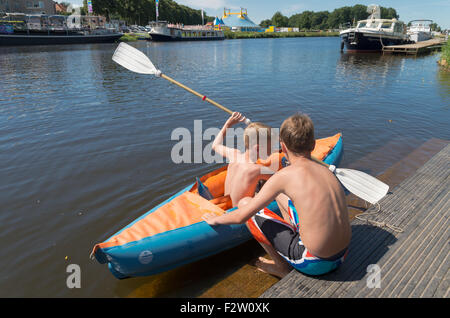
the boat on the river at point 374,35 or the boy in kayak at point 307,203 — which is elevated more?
the boat on the river at point 374,35

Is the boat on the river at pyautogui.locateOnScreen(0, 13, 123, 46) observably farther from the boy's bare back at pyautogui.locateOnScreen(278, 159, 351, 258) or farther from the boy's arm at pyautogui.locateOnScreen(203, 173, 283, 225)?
the boy's bare back at pyautogui.locateOnScreen(278, 159, 351, 258)

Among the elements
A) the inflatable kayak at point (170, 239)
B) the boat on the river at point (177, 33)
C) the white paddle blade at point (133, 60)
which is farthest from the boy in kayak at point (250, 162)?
the boat on the river at point (177, 33)

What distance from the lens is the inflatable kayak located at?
2982mm

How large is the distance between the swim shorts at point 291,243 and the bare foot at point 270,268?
342mm

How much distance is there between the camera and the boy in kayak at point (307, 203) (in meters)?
2.18

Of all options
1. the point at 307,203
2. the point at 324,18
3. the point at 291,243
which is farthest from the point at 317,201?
the point at 324,18

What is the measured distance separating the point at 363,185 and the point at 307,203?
1820mm

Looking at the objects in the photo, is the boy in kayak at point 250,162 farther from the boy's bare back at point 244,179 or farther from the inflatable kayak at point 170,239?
the inflatable kayak at point 170,239

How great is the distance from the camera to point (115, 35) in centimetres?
4575

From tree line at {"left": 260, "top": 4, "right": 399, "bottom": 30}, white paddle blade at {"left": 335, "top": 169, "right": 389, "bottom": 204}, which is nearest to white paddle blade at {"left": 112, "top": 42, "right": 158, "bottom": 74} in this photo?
white paddle blade at {"left": 335, "top": 169, "right": 389, "bottom": 204}

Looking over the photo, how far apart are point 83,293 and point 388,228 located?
3561 millimetres

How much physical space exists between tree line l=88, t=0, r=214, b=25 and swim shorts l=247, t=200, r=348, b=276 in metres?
66.9

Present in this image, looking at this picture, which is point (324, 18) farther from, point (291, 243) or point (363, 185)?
point (291, 243)

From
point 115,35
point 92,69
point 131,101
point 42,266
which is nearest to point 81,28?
point 115,35
